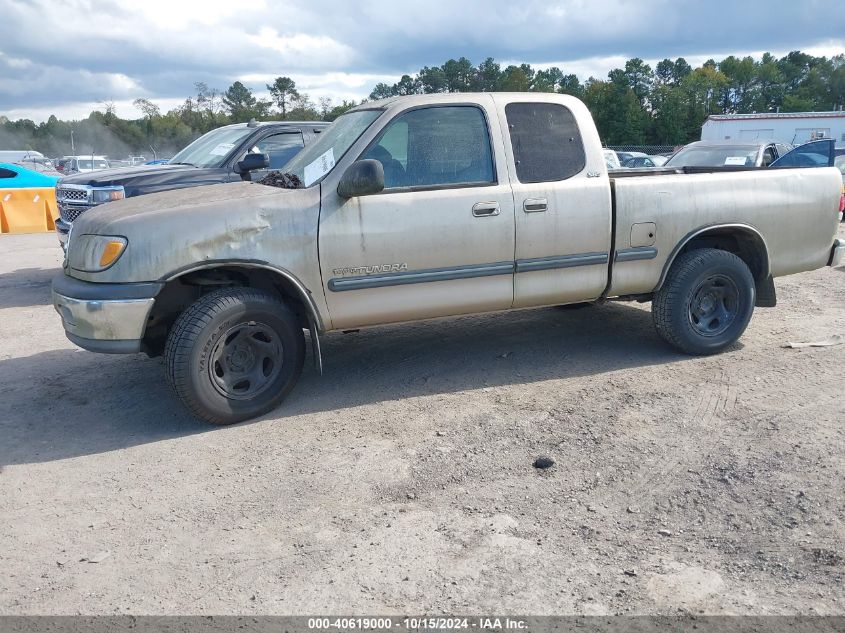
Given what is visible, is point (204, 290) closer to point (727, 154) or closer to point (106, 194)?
point (106, 194)

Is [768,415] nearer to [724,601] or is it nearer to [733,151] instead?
[724,601]

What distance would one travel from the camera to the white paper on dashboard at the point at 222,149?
8.61 meters

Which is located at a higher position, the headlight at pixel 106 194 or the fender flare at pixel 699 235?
the headlight at pixel 106 194

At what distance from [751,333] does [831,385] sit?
1427 mm

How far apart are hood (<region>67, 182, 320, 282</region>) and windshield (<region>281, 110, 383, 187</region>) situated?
0.89 ft

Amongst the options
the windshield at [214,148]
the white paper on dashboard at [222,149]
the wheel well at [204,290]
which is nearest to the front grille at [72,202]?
the windshield at [214,148]

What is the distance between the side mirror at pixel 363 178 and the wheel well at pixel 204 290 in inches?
27.5

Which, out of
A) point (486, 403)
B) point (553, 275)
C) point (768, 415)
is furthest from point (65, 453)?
point (768, 415)

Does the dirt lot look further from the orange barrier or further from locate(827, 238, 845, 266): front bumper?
the orange barrier

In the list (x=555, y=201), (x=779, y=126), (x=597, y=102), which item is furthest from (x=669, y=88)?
(x=555, y=201)

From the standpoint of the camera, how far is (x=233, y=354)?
466 centimetres

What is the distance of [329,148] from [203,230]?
1.18 metres

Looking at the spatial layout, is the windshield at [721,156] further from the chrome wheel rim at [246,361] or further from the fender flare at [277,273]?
the chrome wheel rim at [246,361]

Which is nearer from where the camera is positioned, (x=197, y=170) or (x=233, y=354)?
(x=233, y=354)
